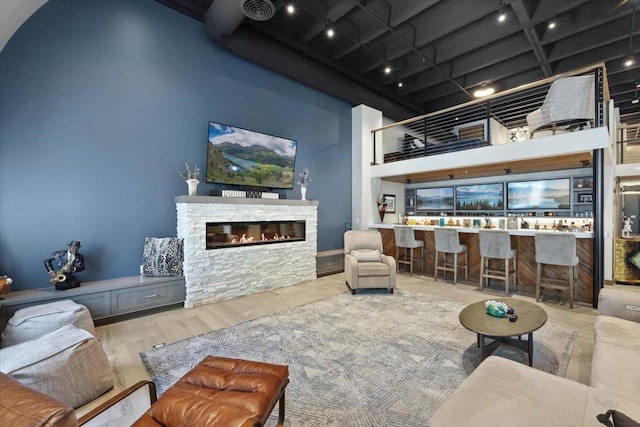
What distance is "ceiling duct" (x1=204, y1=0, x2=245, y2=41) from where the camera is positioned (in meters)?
3.86

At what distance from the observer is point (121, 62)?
12.9ft

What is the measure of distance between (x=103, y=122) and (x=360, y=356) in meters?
4.46

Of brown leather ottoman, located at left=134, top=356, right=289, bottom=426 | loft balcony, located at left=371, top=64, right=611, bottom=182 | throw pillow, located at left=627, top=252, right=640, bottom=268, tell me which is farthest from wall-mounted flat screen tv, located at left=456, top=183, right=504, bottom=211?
brown leather ottoman, located at left=134, top=356, right=289, bottom=426

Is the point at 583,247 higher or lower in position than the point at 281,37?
lower

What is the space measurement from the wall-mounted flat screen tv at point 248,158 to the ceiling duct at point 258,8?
171 cm

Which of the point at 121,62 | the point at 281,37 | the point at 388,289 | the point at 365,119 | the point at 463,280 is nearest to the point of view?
the point at 121,62

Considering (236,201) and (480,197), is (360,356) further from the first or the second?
(480,197)

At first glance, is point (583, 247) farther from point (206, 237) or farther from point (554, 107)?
point (206, 237)

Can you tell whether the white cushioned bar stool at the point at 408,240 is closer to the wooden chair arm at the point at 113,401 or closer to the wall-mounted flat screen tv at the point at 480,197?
the wall-mounted flat screen tv at the point at 480,197

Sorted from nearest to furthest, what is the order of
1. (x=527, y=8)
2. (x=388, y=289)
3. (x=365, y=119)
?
(x=527, y=8)
(x=388, y=289)
(x=365, y=119)

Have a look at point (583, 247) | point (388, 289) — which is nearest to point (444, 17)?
point (583, 247)

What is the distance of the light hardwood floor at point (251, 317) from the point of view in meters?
2.58

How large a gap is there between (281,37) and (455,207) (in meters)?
5.95

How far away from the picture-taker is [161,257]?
3.97m
